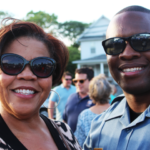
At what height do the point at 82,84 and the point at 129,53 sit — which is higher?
the point at 129,53

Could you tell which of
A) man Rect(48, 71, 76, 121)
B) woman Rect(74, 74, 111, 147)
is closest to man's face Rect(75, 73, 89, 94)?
man Rect(48, 71, 76, 121)

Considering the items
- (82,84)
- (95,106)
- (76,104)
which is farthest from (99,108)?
(82,84)

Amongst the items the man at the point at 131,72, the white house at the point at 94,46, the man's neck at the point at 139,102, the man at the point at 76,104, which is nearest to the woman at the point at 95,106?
the man at the point at 76,104

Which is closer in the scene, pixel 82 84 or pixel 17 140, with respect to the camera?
pixel 17 140

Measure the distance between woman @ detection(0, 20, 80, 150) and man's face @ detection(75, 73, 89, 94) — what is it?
3.01m

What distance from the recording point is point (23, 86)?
1.50 metres

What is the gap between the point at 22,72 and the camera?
1.51m

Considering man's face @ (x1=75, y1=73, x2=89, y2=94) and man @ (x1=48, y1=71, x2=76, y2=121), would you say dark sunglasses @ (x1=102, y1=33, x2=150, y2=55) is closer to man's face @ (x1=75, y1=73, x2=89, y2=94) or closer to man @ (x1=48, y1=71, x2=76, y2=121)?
man's face @ (x1=75, y1=73, x2=89, y2=94)

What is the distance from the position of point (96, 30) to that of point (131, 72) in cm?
2260

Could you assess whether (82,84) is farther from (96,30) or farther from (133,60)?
(96,30)

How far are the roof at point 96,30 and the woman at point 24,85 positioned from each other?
21.5 metres

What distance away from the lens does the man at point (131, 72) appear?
1546mm

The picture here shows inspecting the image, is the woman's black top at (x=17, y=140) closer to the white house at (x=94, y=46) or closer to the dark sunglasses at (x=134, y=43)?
the dark sunglasses at (x=134, y=43)

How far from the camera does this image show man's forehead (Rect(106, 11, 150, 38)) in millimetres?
1574
